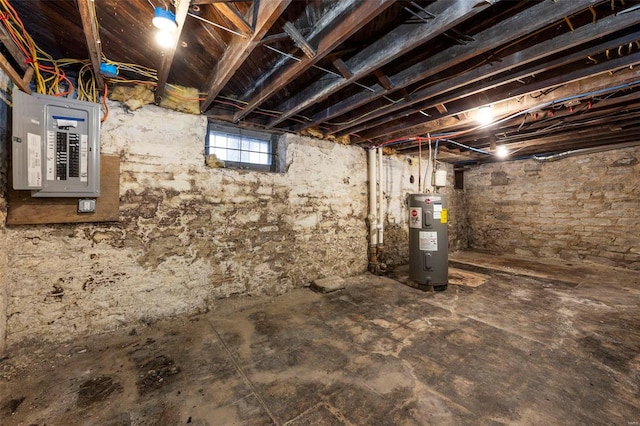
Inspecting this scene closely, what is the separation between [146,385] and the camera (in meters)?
1.54

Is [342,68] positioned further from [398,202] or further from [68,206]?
[398,202]

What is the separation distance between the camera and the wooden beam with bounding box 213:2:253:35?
48.8 inches

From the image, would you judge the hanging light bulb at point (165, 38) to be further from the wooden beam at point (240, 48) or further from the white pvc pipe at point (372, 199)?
the white pvc pipe at point (372, 199)

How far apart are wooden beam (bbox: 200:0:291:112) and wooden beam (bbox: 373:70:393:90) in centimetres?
91

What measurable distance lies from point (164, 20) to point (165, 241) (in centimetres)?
178

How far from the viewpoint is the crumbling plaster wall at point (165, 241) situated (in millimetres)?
1914

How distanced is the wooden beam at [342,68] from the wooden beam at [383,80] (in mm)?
228

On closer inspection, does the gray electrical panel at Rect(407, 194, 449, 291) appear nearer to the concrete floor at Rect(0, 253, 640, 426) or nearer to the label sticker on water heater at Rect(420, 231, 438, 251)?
the label sticker on water heater at Rect(420, 231, 438, 251)

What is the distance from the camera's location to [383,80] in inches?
76.5

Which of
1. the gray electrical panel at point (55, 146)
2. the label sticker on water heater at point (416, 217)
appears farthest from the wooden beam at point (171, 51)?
the label sticker on water heater at point (416, 217)

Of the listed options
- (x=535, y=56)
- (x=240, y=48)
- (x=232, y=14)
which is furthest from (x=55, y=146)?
(x=535, y=56)

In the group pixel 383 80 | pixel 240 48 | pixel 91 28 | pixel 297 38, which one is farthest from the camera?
pixel 383 80

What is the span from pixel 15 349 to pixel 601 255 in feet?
24.5

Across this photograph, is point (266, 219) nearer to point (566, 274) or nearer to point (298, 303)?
point (298, 303)
